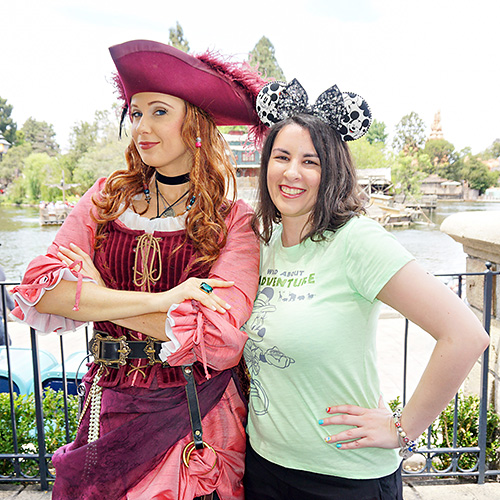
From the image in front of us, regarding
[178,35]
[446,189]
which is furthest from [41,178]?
[446,189]

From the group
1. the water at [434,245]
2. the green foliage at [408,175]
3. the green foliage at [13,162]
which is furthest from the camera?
the green foliage at [13,162]

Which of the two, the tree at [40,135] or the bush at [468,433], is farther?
the tree at [40,135]

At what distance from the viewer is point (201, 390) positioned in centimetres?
129

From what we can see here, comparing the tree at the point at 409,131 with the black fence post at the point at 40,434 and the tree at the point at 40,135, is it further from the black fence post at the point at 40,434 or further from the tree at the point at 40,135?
the black fence post at the point at 40,434

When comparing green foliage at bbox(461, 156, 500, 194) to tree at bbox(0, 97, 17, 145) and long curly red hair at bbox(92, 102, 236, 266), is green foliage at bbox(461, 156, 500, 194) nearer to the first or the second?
long curly red hair at bbox(92, 102, 236, 266)

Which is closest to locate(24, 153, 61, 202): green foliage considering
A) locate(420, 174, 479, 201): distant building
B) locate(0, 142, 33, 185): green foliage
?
locate(0, 142, 33, 185): green foliage

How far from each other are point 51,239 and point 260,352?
44.9 meters

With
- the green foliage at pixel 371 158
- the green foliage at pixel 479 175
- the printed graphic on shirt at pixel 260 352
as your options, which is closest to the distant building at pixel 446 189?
the green foliage at pixel 479 175

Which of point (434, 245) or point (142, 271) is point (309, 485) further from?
point (434, 245)

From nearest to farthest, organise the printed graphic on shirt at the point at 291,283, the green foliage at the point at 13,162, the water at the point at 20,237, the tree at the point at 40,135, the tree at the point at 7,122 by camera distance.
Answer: the printed graphic on shirt at the point at 291,283 < the water at the point at 20,237 < the green foliage at the point at 13,162 < the tree at the point at 7,122 < the tree at the point at 40,135

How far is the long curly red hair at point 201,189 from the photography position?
135 cm

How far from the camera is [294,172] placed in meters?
1.27

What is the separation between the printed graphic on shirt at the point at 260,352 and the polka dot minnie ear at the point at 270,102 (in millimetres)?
538

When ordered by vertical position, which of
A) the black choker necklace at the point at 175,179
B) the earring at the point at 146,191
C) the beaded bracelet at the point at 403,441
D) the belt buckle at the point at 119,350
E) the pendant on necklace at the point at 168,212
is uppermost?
the black choker necklace at the point at 175,179
